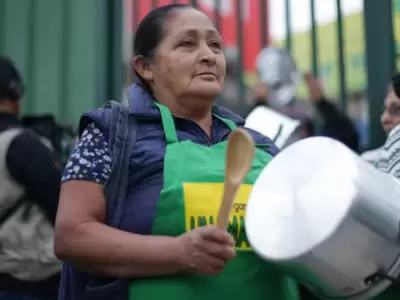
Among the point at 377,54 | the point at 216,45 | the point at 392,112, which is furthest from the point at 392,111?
the point at 216,45

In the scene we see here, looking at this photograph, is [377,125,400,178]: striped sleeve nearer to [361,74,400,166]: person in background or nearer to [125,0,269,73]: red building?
[361,74,400,166]: person in background

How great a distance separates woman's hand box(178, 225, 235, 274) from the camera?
1.01m

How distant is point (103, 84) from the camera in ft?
10.9

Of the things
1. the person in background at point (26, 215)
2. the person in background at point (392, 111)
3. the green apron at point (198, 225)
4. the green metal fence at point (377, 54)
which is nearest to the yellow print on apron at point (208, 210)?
the green apron at point (198, 225)

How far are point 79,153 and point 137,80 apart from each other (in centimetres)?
26

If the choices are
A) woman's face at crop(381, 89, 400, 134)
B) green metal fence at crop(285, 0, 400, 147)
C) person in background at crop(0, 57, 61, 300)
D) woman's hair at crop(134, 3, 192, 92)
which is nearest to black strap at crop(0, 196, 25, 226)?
person in background at crop(0, 57, 61, 300)

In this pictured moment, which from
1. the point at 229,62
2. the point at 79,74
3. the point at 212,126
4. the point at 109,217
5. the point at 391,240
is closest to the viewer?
the point at 391,240

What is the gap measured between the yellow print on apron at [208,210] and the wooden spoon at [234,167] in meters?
0.13

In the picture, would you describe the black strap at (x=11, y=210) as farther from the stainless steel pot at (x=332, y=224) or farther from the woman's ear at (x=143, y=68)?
the stainless steel pot at (x=332, y=224)

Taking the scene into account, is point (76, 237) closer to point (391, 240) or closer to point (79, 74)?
point (391, 240)

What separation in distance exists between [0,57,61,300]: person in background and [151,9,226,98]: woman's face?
66cm

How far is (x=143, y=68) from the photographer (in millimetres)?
1381

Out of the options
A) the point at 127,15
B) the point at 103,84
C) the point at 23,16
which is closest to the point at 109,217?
the point at 103,84

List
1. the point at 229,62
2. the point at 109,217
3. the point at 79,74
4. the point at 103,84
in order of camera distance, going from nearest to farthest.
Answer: the point at 109,217 < the point at 103,84 < the point at 229,62 < the point at 79,74
